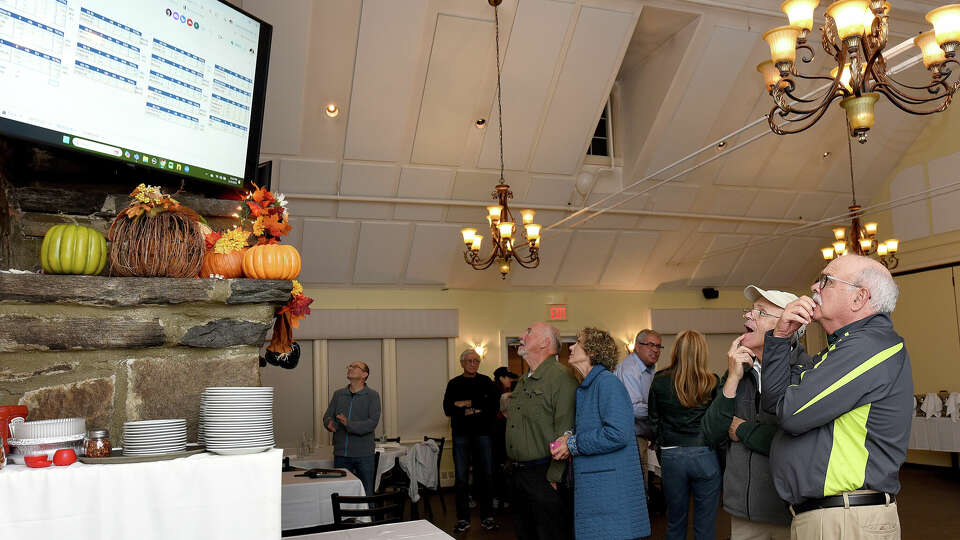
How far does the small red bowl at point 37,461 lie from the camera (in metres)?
1.66

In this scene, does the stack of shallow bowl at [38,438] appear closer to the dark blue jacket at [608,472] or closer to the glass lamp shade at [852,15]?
the dark blue jacket at [608,472]

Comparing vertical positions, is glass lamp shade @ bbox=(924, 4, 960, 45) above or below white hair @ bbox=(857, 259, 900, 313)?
above

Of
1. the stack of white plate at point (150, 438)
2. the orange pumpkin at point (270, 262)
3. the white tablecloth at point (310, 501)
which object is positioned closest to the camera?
the stack of white plate at point (150, 438)

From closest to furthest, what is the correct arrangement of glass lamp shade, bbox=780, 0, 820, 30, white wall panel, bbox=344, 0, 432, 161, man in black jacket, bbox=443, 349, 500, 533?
1. glass lamp shade, bbox=780, 0, 820, 30
2. white wall panel, bbox=344, 0, 432, 161
3. man in black jacket, bbox=443, 349, 500, 533

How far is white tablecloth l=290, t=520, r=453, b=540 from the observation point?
275cm

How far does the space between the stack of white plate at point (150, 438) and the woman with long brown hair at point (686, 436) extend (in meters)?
2.85

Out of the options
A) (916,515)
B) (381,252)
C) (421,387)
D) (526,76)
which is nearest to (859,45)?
(526,76)

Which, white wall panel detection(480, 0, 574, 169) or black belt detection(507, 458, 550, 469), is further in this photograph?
white wall panel detection(480, 0, 574, 169)

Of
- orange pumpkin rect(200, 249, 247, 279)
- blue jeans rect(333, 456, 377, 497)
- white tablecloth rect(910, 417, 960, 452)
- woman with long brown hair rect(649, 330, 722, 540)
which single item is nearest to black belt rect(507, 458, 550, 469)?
woman with long brown hair rect(649, 330, 722, 540)

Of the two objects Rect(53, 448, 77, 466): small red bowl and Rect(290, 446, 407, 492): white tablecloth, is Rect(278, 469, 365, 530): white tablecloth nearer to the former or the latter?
Rect(290, 446, 407, 492): white tablecloth

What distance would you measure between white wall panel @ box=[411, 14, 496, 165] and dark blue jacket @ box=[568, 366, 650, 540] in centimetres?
484

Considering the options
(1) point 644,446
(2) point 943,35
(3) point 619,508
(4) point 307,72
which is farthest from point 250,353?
(4) point 307,72

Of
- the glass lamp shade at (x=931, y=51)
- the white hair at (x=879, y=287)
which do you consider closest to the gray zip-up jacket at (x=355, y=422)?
the white hair at (x=879, y=287)

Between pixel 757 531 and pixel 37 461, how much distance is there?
2.64 meters
